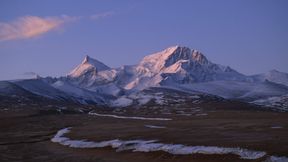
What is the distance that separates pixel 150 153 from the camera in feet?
153

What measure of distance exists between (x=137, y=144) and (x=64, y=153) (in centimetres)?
918

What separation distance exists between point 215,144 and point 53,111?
158 meters

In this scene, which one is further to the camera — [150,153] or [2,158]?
[2,158]

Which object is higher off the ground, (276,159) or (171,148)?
(276,159)

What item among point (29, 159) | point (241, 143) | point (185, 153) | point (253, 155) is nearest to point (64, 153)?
point (29, 159)

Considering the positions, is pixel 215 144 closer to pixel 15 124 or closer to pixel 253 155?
pixel 253 155

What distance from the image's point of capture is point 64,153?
54875mm

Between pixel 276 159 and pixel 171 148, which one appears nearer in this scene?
pixel 276 159

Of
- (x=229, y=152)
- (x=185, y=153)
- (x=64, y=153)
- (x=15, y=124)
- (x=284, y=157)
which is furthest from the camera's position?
(x=15, y=124)

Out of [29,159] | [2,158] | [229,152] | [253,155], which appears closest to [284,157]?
[253,155]

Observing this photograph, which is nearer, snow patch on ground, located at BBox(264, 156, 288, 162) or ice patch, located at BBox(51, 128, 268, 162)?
snow patch on ground, located at BBox(264, 156, 288, 162)

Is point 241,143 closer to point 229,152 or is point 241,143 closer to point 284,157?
point 229,152

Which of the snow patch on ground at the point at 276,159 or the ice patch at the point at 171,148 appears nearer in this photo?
the snow patch on ground at the point at 276,159

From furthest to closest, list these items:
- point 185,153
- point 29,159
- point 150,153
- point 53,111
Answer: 1. point 53,111
2. point 29,159
3. point 150,153
4. point 185,153
